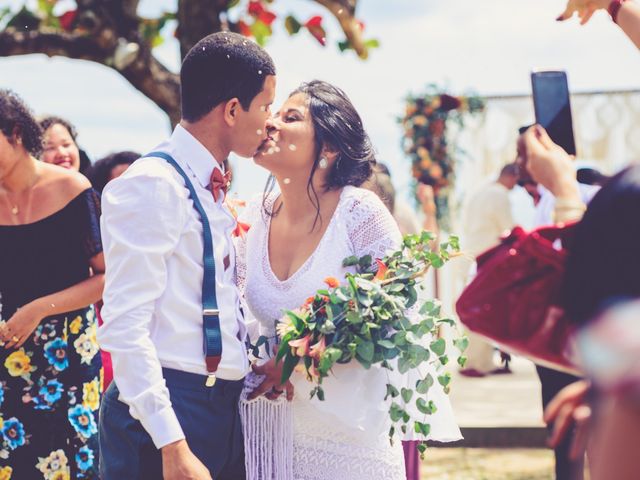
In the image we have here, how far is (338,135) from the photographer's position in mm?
3146

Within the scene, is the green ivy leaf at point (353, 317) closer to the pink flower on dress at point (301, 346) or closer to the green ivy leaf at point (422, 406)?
the pink flower on dress at point (301, 346)

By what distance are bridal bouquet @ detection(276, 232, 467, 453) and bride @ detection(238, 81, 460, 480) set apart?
8cm

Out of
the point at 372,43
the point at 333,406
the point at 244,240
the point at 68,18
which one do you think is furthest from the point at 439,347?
the point at 68,18

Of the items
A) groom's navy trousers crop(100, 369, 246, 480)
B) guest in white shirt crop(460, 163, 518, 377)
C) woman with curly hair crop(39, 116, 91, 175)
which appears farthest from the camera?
guest in white shirt crop(460, 163, 518, 377)

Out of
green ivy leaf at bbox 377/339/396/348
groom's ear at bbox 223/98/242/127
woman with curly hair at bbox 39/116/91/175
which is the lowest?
green ivy leaf at bbox 377/339/396/348

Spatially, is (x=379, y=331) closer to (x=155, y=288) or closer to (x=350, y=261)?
(x=350, y=261)

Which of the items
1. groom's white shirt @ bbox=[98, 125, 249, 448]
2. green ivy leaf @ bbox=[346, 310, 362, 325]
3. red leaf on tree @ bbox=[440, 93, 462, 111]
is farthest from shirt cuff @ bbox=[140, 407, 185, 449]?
red leaf on tree @ bbox=[440, 93, 462, 111]

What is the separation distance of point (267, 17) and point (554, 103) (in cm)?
443

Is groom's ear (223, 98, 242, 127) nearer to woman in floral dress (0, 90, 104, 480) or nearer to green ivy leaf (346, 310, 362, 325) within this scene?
green ivy leaf (346, 310, 362, 325)

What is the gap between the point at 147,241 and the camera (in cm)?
237

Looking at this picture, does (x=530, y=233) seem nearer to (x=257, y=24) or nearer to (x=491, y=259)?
(x=491, y=259)

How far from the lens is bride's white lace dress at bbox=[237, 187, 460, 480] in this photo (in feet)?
9.14

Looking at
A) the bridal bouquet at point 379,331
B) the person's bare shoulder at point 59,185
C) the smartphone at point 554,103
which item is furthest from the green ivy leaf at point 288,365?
the person's bare shoulder at point 59,185

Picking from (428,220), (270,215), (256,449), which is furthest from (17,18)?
(256,449)
